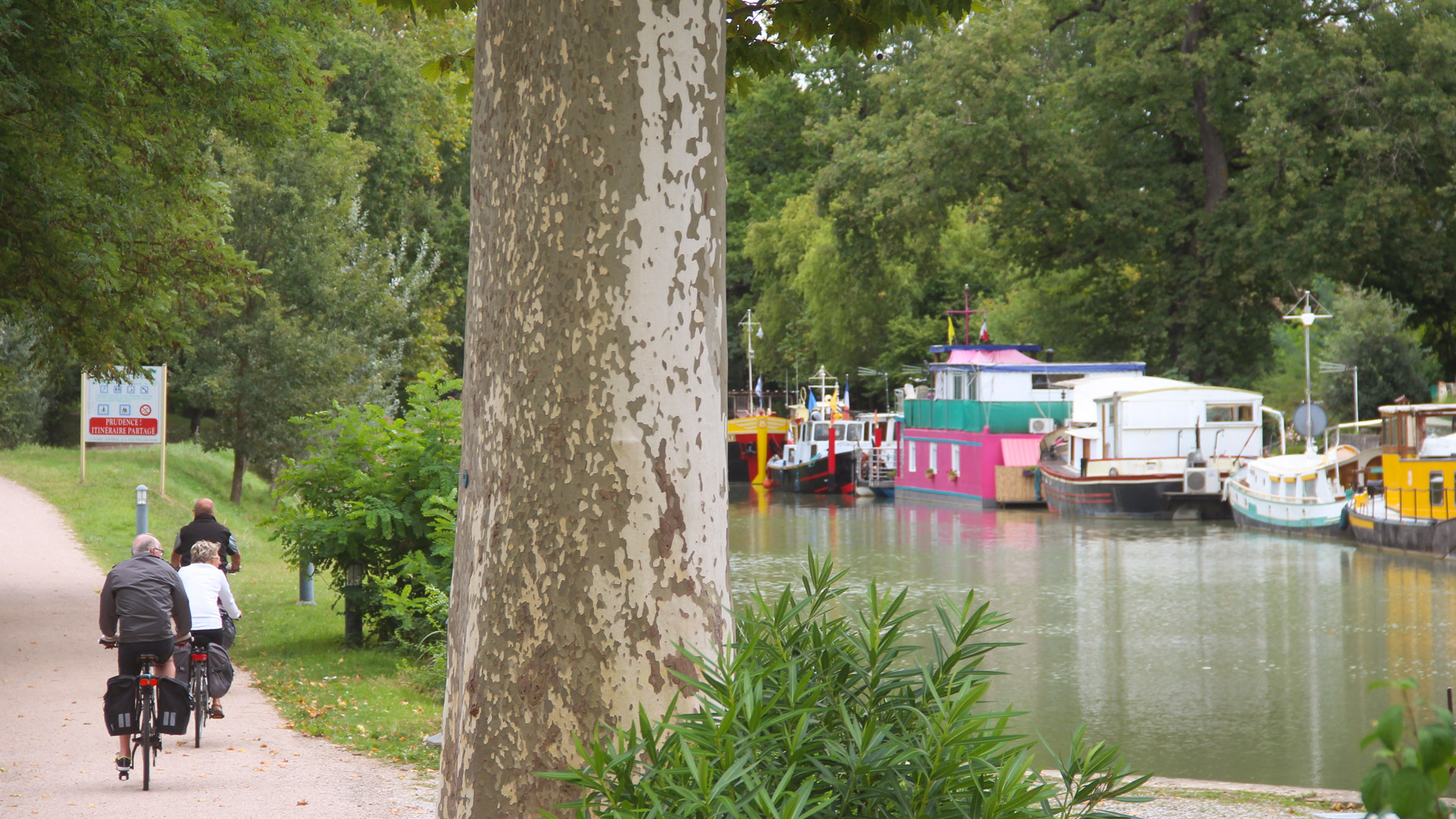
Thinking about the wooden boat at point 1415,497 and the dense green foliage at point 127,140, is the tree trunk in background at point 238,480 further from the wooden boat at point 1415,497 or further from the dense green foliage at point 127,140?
the wooden boat at point 1415,497

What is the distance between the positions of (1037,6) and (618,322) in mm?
42011

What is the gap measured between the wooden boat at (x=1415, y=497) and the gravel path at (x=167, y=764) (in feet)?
78.0

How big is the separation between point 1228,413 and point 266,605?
31198 millimetres

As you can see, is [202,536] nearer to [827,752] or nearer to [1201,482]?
[827,752]

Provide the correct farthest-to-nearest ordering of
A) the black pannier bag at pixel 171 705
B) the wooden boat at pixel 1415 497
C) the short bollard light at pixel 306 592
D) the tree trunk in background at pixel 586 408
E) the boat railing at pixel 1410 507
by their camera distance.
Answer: the boat railing at pixel 1410 507
the wooden boat at pixel 1415 497
the short bollard light at pixel 306 592
the black pannier bag at pixel 171 705
the tree trunk in background at pixel 586 408

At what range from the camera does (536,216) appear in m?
3.70

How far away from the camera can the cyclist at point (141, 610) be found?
8094 mm

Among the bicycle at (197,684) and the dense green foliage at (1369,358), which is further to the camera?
the dense green foliage at (1369,358)

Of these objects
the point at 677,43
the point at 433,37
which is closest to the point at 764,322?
the point at 433,37

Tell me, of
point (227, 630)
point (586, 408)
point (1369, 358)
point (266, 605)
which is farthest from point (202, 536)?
point (1369, 358)

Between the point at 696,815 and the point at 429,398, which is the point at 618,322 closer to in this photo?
the point at 696,815

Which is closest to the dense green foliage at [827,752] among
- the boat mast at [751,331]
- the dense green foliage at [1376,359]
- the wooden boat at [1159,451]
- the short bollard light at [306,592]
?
the short bollard light at [306,592]

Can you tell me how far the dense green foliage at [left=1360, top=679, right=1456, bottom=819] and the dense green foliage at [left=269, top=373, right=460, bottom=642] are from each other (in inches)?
424

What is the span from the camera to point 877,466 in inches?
2189
